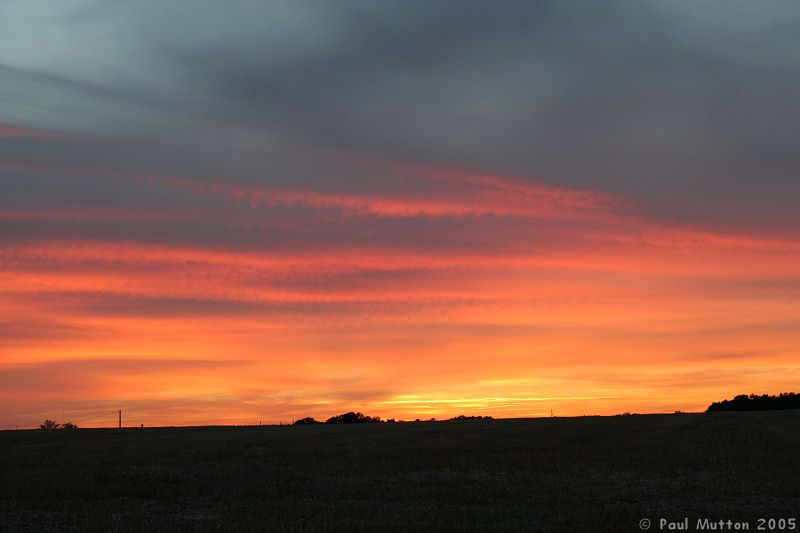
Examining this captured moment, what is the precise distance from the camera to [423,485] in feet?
111

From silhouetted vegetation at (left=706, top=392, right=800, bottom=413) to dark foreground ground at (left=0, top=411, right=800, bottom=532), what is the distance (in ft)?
237

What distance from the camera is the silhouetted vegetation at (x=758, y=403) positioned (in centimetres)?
12238

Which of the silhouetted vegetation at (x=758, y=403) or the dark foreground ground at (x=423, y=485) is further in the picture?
the silhouetted vegetation at (x=758, y=403)

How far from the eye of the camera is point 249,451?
2058 inches

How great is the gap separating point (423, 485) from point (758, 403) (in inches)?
4080

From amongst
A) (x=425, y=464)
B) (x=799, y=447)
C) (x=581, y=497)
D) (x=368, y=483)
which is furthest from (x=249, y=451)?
(x=799, y=447)

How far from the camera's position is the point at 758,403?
124 meters

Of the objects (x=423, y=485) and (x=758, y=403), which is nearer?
(x=423, y=485)

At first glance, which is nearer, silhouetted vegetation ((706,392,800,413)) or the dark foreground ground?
the dark foreground ground

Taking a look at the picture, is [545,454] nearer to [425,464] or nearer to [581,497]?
[425,464]

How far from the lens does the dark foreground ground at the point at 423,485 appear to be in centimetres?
2545

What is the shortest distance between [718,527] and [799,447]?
25742 mm

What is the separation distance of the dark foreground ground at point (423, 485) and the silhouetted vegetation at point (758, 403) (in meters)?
72.4

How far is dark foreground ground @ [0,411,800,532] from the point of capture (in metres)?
25.5
